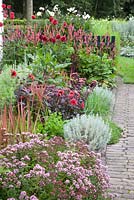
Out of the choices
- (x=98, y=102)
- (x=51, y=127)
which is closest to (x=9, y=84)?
(x=51, y=127)

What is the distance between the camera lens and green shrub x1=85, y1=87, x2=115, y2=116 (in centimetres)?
680

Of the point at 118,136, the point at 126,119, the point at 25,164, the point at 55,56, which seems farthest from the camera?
the point at 55,56

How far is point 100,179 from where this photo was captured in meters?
3.64

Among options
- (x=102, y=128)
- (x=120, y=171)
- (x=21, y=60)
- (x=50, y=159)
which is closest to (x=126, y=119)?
(x=102, y=128)

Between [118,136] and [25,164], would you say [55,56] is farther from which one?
[25,164]

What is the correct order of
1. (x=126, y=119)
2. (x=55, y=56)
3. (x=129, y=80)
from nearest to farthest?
(x=126, y=119)
(x=55, y=56)
(x=129, y=80)

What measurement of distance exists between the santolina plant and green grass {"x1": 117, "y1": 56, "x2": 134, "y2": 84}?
23.0 feet

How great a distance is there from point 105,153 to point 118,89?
4.36 metres

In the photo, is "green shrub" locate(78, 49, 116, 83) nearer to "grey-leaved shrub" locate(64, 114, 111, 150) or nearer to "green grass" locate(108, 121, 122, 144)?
"green grass" locate(108, 121, 122, 144)

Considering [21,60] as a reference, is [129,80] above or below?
below

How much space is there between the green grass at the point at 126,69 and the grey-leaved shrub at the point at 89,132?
5.18 meters

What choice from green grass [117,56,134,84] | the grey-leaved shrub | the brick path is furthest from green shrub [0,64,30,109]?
green grass [117,56,134,84]

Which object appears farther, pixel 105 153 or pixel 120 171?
pixel 105 153

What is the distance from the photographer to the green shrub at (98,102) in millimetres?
6797
